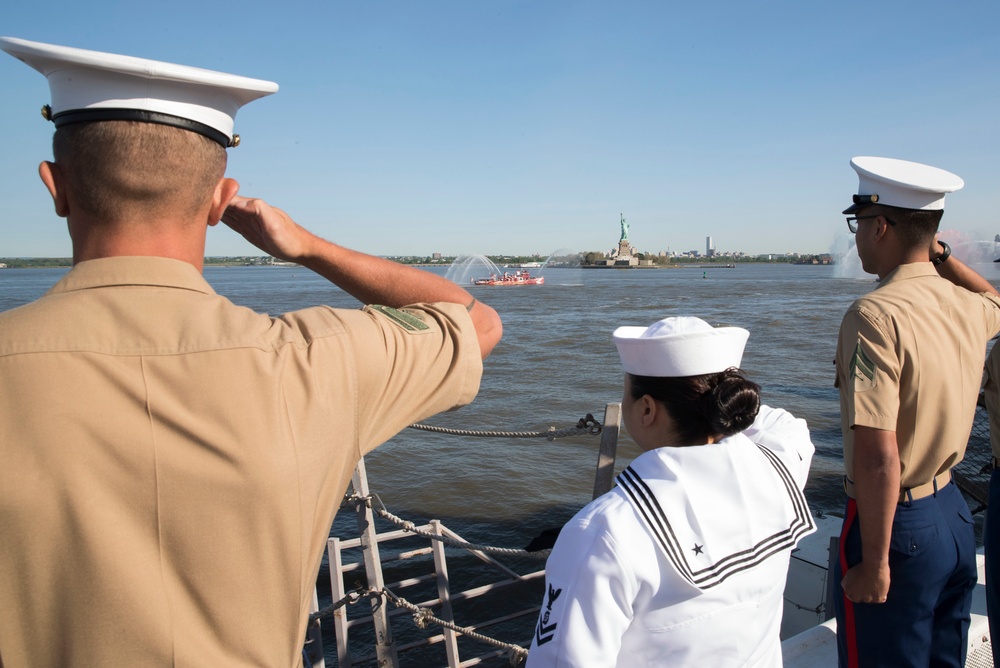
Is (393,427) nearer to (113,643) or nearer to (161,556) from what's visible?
(161,556)

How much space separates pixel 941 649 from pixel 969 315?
140 centimetres

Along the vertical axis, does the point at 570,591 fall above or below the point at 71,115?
below

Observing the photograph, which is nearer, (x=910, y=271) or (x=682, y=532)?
(x=682, y=532)

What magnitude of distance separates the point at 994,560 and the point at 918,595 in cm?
82

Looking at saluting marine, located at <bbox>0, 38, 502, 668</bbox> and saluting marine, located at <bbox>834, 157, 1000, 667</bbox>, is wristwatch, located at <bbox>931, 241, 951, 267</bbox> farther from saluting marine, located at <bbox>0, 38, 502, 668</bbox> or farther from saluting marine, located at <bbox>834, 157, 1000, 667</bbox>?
saluting marine, located at <bbox>0, 38, 502, 668</bbox>

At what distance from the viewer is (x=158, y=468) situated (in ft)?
3.52

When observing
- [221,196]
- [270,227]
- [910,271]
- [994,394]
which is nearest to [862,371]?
[910,271]

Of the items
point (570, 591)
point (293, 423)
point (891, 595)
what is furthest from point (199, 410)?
point (891, 595)

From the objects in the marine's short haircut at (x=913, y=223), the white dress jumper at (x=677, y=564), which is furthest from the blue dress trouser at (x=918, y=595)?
the white dress jumper at (x=677, y=564)

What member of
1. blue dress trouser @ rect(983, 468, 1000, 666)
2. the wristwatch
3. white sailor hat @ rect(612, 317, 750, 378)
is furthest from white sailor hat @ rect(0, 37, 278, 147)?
blue dress trouser @ rect(983, 468, 1000, 666)

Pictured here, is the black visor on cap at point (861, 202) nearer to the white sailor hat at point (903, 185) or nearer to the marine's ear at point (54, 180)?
the white sailor hat at point (903, 185)

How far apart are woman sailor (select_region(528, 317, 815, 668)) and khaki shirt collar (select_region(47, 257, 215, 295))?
3.20 ft

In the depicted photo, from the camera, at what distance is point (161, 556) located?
3.58ft

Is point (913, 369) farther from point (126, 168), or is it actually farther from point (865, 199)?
point (126, 168)
